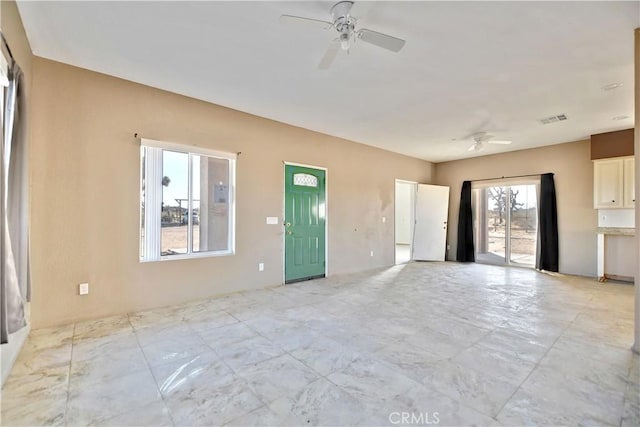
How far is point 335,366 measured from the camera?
7.39ft

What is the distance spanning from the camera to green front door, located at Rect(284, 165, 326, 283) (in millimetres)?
4965

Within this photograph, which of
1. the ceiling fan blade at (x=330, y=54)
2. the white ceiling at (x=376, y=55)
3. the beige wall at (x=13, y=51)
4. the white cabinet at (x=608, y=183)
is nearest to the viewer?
the beige wall at (x=13, y=51)

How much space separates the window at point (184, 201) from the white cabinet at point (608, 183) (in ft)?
21.5

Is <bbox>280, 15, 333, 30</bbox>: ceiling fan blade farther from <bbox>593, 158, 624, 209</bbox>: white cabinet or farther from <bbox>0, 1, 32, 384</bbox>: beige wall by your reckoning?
<bbox>593, 158, 624, 209</bbox>: white cabinet

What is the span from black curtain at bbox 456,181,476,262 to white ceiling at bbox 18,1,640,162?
3115 millimetres

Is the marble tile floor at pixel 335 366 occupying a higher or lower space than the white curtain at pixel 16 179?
lower

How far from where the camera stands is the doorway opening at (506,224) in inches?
258

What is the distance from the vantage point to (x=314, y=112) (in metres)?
4.36

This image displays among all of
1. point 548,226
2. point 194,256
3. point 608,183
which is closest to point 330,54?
point 194,256

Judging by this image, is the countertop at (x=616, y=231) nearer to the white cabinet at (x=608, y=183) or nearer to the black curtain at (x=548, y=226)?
the white cabinet at (x=608, y=183)

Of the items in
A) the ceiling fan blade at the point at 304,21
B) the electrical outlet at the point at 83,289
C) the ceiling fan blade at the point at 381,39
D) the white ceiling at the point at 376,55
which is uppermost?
the white ceiling at the point at 376,55

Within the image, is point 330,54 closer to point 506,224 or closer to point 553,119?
point 553,119

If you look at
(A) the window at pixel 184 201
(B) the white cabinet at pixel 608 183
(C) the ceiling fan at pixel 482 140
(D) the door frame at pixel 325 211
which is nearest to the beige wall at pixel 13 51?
(A) the window at pixel 184 201

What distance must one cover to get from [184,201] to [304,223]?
2076mm
